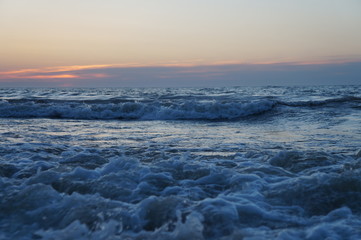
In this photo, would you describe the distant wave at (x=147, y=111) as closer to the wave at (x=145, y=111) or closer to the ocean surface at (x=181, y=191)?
the wave at (x=145, y=111)

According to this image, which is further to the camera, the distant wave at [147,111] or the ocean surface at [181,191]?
the distant wave at [147,111]

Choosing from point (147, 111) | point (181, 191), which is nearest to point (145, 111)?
point (147, 111)

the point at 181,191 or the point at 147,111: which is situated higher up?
the point at 181,191

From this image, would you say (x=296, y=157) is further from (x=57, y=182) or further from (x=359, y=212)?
(x=57, y=182)

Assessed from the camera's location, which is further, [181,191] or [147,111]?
[147,111]

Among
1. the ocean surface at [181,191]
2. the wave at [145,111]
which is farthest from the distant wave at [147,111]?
the ocean surface at [181,191]

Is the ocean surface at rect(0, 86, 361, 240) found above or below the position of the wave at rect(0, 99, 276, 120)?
above

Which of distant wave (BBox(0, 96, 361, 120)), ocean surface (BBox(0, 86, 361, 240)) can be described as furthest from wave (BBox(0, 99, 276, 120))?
ocean surface (BBox(0, 86, 361, 240))

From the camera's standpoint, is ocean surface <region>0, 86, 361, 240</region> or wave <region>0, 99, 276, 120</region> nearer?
ocean surface <region>0, 86, 361, 240</region>

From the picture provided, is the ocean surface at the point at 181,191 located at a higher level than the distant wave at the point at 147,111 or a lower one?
higher

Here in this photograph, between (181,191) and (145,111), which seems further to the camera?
(145,111)

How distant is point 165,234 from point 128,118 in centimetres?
1000

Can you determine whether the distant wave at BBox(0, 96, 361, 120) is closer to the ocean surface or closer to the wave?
the wave

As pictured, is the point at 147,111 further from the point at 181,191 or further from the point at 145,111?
the point at 181,191
